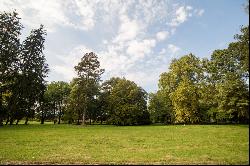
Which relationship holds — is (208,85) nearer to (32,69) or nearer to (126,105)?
(126,105)

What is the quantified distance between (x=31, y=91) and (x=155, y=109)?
166 feet

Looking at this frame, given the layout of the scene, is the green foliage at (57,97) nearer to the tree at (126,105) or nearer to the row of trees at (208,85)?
the tree at (126,105)

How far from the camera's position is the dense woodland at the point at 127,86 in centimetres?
4938

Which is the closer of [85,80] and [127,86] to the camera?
[85,80]

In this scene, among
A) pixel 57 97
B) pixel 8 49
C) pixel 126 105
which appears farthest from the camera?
pixel 57 97

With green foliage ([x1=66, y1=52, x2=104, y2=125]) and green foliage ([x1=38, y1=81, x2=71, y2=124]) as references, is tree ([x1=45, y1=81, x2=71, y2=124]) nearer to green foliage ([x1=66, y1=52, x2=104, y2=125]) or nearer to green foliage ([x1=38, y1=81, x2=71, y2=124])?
green foliage ([x1=38, y1=81, x2=71, y2=124])

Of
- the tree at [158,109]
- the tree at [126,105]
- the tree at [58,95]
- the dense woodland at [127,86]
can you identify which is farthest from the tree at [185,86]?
the tree at [58,95]

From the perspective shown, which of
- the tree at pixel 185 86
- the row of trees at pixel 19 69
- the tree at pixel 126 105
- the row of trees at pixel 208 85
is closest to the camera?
the row of trees at pixel 208 85

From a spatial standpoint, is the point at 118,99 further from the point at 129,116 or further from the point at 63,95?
the point at 63,95

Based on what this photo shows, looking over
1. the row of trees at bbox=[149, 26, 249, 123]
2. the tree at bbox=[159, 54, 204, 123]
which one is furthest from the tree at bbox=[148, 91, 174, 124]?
the tree at bbox=[159, 54, 204, 123]

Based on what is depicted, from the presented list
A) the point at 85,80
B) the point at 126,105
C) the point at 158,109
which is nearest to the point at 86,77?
the point at 85,80

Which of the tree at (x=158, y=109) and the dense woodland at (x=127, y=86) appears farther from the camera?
the tree at (x=158, y=109)

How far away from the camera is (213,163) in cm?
1675

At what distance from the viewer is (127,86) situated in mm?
90375
